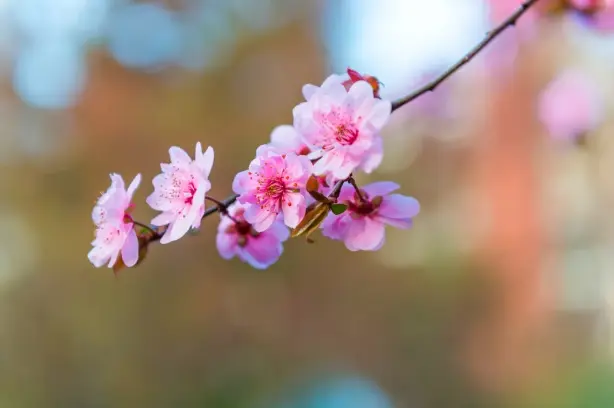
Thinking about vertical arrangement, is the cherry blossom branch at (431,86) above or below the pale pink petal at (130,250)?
above

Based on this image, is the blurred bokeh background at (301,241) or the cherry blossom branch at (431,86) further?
the blurred bokeh background at (301,241)

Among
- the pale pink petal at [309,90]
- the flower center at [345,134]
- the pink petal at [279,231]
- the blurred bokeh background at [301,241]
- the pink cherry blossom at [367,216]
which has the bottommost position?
the blurred bokeh background at [301,241]

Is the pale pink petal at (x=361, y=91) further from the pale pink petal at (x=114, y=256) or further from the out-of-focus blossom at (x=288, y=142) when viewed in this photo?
the pale pink petal at (x=114, y=256)

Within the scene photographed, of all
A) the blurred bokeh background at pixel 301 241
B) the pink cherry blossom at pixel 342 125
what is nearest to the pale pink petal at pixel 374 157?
the pink cherry blossom at pixel 342 125

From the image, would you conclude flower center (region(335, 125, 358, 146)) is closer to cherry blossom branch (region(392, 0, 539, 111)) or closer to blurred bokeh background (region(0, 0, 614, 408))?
cherry blossom branch (region(392, 0, 539, 111))

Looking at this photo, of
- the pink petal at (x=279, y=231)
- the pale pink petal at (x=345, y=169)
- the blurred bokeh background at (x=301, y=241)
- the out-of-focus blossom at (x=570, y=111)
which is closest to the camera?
the pale pink petal at (x=345, y=169)

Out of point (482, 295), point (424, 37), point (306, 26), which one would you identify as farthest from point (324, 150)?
point (482, 295)

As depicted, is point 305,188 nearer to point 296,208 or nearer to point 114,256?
point 296,208
